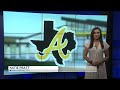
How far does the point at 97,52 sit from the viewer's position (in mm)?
2734

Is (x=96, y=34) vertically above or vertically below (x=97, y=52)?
above

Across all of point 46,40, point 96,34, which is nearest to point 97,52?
point 96,34

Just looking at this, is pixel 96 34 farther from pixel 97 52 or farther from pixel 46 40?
pixel 46 40

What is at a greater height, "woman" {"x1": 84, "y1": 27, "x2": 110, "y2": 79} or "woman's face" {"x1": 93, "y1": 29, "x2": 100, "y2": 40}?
"woman's face" {"x1": 93, "y1": 29, "x2": 100, "y2": 40}

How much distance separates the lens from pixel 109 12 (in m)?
2.74

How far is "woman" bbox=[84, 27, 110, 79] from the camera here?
8.91ft

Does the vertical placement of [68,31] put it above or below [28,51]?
above

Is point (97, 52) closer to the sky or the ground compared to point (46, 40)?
closer to the ground

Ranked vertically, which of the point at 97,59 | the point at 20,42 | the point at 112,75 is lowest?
the point at 112,75

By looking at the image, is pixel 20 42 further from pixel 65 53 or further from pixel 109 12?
pixel 109 12

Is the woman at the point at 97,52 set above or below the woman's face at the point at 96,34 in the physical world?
below

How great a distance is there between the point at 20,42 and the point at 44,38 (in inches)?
11.1

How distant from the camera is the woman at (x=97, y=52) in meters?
2.71
